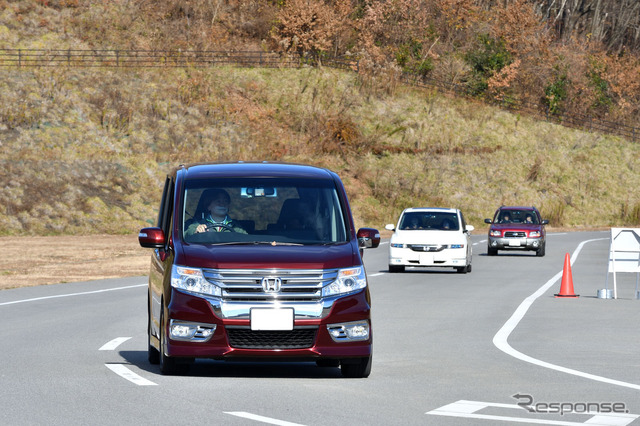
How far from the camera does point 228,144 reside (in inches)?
2643

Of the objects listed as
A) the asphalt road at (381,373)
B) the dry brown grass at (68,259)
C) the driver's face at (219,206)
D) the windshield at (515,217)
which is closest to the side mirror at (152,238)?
the driver's face at (219,206)

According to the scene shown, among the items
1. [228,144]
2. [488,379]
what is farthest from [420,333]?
[228,144]

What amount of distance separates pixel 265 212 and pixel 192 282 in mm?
1012

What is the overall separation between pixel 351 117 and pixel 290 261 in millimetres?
63448

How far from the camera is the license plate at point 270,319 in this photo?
33.9 ft

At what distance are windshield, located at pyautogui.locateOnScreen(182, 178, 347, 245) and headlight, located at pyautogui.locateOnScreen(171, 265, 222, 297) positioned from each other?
561mm

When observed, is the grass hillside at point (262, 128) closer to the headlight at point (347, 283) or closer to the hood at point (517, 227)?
the hood at point (517, 227)

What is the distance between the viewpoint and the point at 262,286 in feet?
34.1

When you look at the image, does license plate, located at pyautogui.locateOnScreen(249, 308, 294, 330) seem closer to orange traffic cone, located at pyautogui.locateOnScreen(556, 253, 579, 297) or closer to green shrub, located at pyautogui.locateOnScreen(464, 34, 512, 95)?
orange traffic cone, located at pyautogui.locateOnScreen(556, 253, 579, 297)

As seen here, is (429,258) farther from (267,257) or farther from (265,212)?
(267,257)

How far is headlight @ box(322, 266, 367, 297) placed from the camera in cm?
1053

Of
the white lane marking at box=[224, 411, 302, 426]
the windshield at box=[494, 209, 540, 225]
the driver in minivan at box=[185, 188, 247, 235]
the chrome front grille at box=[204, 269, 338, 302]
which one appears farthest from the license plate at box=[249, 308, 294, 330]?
the windshield at box=[494, 209, 540, 225]

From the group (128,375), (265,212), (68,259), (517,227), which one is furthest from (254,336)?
(517,227)

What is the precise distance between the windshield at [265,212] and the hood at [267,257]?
27 centimetres
